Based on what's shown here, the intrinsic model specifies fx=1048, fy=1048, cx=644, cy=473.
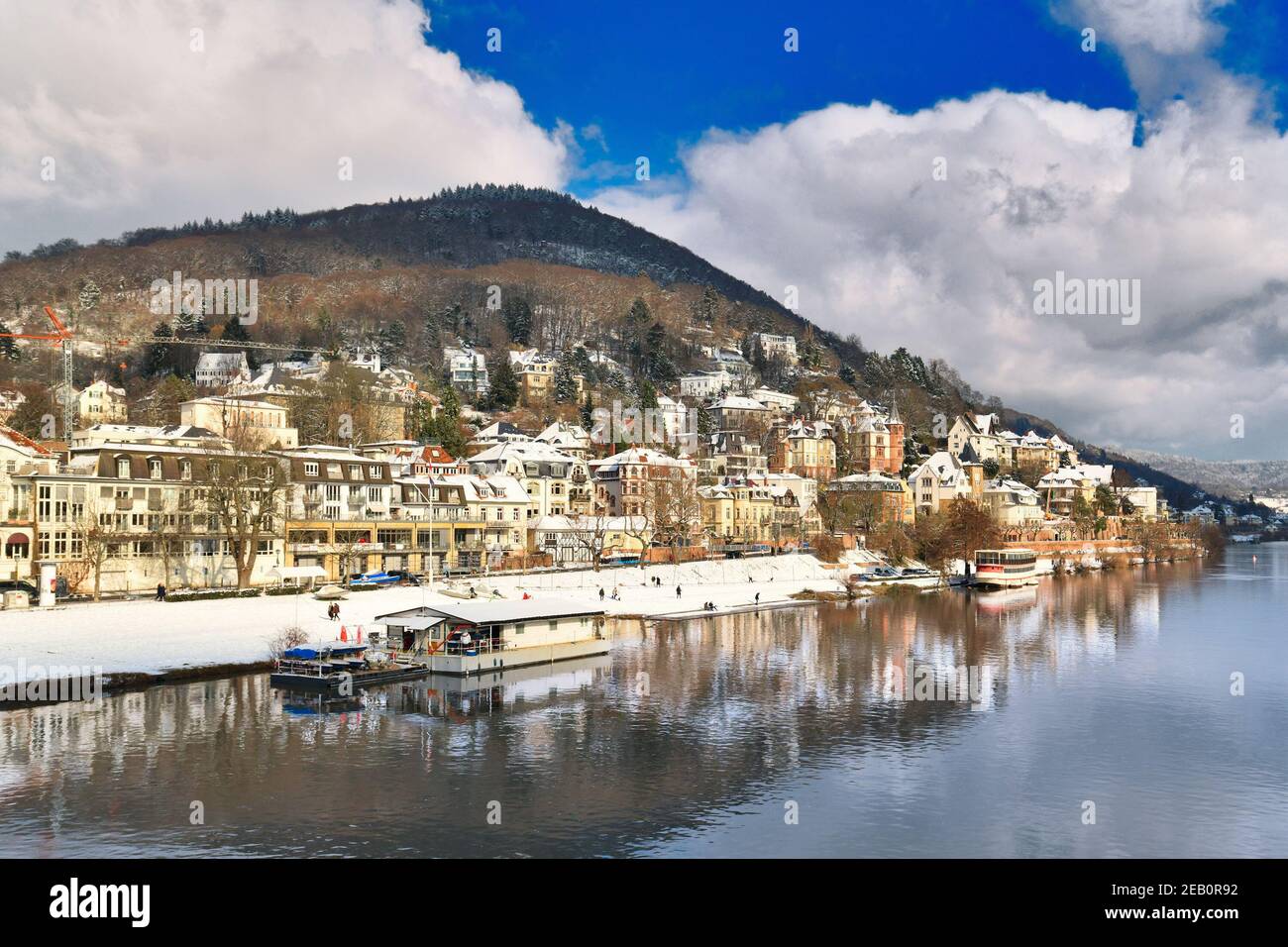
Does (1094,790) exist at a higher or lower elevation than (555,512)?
lower

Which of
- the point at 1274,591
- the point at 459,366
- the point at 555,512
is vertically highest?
the point at 459,366

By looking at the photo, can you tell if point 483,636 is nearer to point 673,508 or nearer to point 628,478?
point 673,508

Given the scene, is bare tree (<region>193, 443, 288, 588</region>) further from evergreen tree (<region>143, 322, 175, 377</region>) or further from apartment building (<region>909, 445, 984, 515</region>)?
evergreen tree (<region>143, 322, 175, 377</region>)

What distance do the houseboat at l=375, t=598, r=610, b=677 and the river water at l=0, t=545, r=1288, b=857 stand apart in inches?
54.7

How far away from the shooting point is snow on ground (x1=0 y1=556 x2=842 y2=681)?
44.5 m

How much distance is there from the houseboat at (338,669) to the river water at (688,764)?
0.98m

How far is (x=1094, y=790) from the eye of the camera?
30.0 m

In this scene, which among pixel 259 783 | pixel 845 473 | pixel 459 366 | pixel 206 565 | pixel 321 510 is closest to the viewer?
pixel 259 783

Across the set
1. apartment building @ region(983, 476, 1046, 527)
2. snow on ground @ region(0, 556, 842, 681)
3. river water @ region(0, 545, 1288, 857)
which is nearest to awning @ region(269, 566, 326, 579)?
snow on ground @ region(0, 556, 842, 681)

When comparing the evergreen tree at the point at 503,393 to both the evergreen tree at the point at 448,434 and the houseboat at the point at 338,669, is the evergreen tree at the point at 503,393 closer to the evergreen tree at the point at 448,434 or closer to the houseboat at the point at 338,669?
the evergreen tree at the point at 448,434
